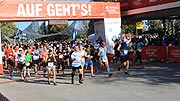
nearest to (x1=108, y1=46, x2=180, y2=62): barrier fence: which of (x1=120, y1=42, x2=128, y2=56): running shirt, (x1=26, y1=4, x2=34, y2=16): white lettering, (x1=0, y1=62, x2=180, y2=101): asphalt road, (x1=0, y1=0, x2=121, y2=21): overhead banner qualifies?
(x1=0, y1=0, x2=121, y2=21): overhead banner

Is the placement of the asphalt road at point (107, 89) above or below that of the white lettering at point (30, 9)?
below

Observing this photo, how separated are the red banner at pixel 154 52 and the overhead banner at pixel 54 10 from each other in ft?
10.7

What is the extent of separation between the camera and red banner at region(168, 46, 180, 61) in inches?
808

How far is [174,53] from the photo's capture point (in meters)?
20.8

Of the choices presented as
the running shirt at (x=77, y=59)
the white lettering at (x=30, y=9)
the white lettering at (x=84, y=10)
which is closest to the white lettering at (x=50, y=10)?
the white lettering at (x=30, y=9)

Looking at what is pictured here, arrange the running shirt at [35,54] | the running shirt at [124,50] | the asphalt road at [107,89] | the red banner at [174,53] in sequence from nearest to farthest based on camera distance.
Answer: the asphalt road at [107,89]
the running shirt at [124,50]
the running shirt at [35,54]
the red banner at [174,53]

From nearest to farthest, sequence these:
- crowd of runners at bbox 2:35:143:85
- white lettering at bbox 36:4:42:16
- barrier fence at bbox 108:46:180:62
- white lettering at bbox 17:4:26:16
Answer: crowd of runners at bbox 2:35:143:85
barrier fence at bbox 108:46:180:62
white lettering at bbox 17:4:26:16
white lettering at bbox 36:4:42:16

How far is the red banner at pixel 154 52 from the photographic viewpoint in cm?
2198

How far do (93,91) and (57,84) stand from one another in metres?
2.83

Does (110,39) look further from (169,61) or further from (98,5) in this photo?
(169,61)

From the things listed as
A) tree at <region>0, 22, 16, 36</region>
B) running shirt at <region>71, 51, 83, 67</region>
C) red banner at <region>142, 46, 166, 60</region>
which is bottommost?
running shirt at <region>71, 51, 83, 67</region>

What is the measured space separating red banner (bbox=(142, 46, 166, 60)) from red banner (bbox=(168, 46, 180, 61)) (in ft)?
1.96

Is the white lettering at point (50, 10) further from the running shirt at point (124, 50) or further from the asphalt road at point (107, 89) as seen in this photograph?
the running shirt at point (124, 50)

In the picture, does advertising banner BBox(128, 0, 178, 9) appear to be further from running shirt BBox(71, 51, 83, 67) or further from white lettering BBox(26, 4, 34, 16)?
running shirt BBox(71, 51, 83, 67)
